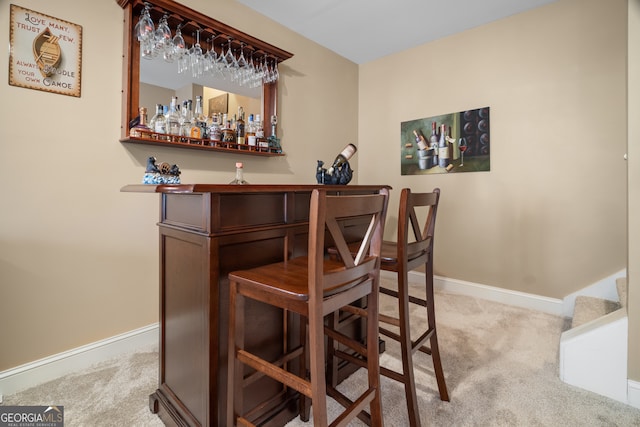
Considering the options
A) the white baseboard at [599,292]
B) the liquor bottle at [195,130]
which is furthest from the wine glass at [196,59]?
the white baseboard at [599,292]

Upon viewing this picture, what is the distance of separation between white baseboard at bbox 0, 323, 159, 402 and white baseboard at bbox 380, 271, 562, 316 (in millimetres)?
2703

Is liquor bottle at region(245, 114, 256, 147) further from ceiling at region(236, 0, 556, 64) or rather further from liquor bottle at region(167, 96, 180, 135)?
ceiling at region(236, 0, 556, 64)

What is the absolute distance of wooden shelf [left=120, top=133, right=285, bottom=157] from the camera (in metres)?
1.95

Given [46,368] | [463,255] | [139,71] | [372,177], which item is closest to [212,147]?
[139,71]

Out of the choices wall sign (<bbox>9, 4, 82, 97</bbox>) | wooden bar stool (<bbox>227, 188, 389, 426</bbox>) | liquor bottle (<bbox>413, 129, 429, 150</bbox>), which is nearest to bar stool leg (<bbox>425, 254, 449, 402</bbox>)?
wooden bar stool (<bbox>227, 188, 389, 426</bbox>)

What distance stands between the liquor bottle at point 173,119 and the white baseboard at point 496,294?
2808 millimetres

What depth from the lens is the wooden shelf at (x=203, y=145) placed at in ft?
6.39

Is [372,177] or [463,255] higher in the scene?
[372,177]

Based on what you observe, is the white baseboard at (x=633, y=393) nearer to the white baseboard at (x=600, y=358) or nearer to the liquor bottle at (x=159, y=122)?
the white baseboard at (x=600, y=358)

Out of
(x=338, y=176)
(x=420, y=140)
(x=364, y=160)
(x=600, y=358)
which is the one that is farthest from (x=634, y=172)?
(x=364, y=160)

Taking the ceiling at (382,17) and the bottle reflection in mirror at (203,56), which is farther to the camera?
the ceiling at (382,17)

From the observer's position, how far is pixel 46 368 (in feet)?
5.57

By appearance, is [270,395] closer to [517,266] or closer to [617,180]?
[517,266]

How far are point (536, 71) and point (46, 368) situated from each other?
4224 mm
